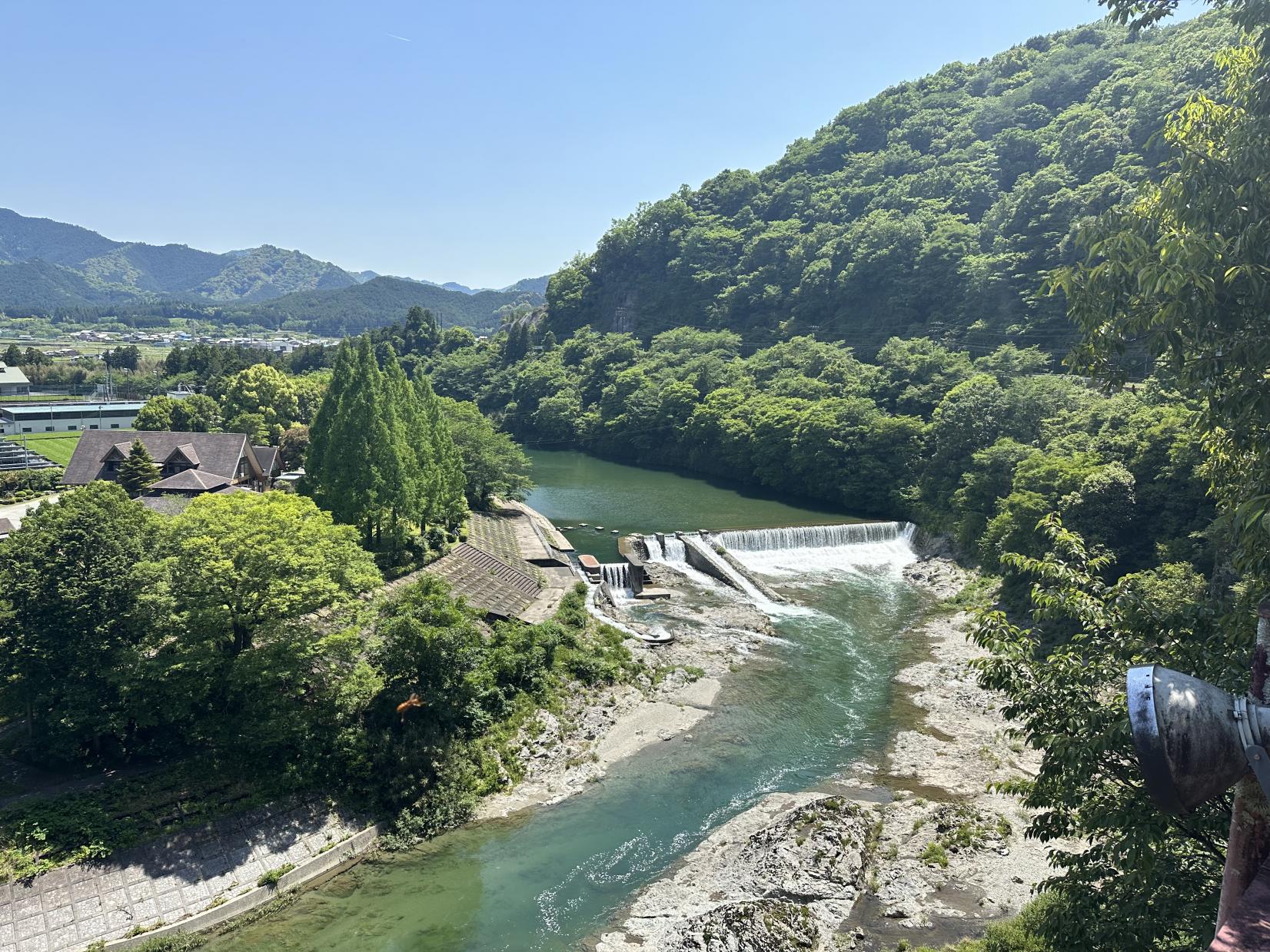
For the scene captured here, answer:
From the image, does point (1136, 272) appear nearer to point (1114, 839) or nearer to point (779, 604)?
point (1114, 839)

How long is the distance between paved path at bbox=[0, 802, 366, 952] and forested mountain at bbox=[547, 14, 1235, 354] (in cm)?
5221

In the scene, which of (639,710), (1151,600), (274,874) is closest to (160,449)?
(639,710)

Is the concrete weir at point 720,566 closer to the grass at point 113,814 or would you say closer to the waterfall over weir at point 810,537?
the waterfall over weir at point 810,537

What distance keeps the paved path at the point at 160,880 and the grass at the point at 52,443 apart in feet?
146

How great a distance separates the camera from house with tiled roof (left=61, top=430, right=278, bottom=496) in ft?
129

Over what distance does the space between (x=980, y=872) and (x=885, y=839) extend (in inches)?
81.3

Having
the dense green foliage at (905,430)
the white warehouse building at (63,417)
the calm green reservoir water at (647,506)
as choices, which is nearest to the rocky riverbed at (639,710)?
the calm green reservoir water at (647,506)

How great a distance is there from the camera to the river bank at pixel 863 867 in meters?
14.8

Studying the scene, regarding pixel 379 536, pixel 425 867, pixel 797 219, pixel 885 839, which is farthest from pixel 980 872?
pixel 797 219

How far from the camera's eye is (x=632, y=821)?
18828 millimetres

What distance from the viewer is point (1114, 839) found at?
19.1 ft

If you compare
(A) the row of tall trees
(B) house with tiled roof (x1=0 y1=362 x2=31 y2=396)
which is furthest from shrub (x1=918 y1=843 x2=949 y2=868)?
(B) house with tiled roof (x1=0 y1=362 x2=31 y2=396)

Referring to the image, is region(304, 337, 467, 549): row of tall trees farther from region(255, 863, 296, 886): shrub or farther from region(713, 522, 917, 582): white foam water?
region(713, 522, 917, 582): white foam water

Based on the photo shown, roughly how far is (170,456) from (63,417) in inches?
1481
